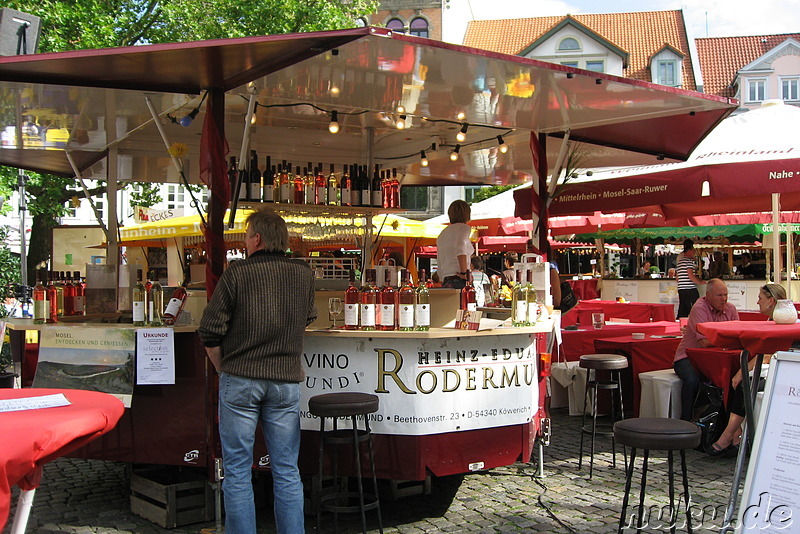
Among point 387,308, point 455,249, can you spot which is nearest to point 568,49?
point 455,249

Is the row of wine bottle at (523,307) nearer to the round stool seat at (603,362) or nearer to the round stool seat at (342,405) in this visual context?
the round stool seat at (603,362)

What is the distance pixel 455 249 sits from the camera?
22.2 feet

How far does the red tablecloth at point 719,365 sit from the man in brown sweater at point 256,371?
3.86 metres

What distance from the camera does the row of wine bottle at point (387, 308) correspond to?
4.49 meters

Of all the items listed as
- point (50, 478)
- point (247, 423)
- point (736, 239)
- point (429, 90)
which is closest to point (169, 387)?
point (247, 423)

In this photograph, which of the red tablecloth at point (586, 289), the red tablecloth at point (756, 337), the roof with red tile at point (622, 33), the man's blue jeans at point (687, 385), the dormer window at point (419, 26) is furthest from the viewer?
the roof with red tile at point (622, 33)

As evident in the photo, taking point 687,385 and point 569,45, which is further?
point 569,45

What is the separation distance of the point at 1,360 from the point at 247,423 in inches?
238

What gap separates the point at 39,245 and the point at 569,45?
27.0 m

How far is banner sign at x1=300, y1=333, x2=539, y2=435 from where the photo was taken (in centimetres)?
446

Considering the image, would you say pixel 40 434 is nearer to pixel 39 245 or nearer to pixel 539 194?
pixel 539 194

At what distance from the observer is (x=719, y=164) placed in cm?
617

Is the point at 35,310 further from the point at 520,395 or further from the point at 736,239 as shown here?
the point at 736,239

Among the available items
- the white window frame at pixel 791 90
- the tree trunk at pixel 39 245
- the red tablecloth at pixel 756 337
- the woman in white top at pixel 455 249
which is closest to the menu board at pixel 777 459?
the red tablecloth at pixel 756 337
